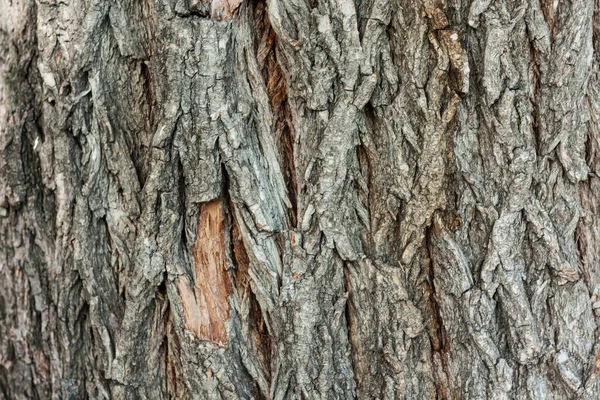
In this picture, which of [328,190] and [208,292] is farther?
[208,292]

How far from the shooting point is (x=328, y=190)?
1.49 metres

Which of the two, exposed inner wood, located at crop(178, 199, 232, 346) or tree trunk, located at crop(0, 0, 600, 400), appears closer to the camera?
tree trunk, located at crop(0, 0, 600, 400)

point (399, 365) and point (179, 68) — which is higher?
point (179, 68)

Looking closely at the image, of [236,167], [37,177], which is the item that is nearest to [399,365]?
[236,167]

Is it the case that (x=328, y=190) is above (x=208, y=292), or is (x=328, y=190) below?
above

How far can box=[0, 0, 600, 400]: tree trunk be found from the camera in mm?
1437

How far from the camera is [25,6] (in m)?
1.69

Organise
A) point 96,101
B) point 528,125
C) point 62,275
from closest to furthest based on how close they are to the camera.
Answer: point 528,125 → point 96,101 → point 62,275

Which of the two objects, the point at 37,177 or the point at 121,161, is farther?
the point at 37,177

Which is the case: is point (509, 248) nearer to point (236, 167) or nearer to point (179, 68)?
point (236, 167)

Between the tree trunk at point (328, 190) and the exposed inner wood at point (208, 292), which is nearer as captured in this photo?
the tree trunk at point (328, 190)

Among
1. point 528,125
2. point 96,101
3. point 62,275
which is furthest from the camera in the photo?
point 62,275

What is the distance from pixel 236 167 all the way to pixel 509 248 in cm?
71

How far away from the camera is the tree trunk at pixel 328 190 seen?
4.71ft
